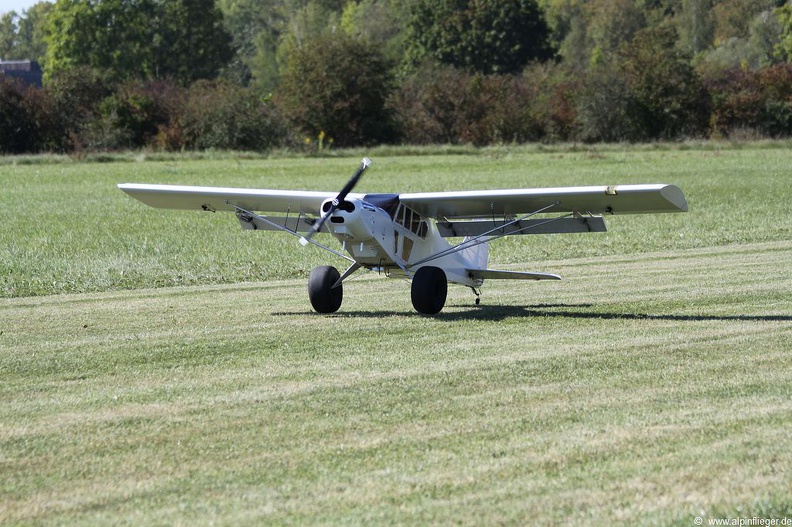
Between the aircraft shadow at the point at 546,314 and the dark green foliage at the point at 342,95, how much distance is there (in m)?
66.4

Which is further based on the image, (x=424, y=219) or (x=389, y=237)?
(x=424, y=219)

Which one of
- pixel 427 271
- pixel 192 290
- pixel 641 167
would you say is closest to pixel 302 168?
pixel 641 167

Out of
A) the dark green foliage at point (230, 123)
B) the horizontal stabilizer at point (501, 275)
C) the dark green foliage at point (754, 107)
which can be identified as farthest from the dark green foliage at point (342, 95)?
the horizontal stabilizer at point (501, 275)

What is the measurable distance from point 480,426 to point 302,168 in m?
49.2

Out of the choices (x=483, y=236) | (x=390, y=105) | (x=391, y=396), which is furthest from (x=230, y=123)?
(x=391, y=396)

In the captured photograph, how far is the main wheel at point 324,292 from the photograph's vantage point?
1532 centimetres

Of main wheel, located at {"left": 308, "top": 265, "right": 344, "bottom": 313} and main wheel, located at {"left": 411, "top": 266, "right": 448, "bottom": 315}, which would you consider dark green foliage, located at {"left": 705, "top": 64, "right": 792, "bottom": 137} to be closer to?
main wheel, located at {"left": 411, "top": 266, "right": 448, "bottom": 315}

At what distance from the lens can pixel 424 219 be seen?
15.8m

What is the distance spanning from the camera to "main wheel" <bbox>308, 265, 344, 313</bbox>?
603 inches

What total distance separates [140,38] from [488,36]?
1461 inches

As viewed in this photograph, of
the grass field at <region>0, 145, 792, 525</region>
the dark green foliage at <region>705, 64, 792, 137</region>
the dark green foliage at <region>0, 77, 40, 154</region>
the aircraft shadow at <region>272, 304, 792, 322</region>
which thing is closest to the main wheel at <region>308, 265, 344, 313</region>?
the aircraft shadow at <region>272, 304, 792, 322</region>

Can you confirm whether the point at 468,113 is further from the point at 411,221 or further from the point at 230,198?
the point at 411,221

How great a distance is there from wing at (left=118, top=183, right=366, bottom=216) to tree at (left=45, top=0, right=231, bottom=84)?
10296cm

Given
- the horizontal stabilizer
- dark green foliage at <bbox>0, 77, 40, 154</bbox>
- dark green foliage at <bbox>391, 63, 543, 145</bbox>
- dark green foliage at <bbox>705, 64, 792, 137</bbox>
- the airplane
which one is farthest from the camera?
dark green foliage at <bbox>391, 63, 543, 145</bbox>
